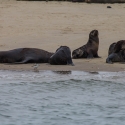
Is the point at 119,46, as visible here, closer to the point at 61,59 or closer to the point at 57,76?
the point at 61,59

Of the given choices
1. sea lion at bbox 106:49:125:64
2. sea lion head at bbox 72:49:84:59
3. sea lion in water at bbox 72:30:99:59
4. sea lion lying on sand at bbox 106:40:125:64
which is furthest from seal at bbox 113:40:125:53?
sea lion head at bbox 72:49:84:59

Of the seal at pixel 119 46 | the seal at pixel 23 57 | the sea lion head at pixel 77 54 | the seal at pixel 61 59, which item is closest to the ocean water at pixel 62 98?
the seal at pixel 61 59

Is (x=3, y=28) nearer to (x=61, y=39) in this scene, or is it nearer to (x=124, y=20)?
(x=61, y=39)

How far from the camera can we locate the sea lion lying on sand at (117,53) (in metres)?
12.2

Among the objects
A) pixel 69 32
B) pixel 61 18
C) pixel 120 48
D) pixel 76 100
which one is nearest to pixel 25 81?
pixel 76 100

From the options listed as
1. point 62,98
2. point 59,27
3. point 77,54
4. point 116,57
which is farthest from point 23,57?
point 59,27

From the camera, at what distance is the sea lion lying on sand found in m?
12.2

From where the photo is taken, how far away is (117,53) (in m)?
12.3

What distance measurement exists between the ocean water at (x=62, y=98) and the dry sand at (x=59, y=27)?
0.69m

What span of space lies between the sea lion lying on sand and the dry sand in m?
0.17

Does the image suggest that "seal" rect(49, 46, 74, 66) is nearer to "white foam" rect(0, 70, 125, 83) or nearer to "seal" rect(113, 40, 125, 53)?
"white foam" rect(0, 70, 125, 83)

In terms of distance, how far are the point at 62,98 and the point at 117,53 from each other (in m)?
3.02

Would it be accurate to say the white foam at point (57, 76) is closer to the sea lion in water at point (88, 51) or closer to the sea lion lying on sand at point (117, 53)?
the sea lion lying on sand at point (117, 53)

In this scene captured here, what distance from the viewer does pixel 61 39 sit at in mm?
14812
